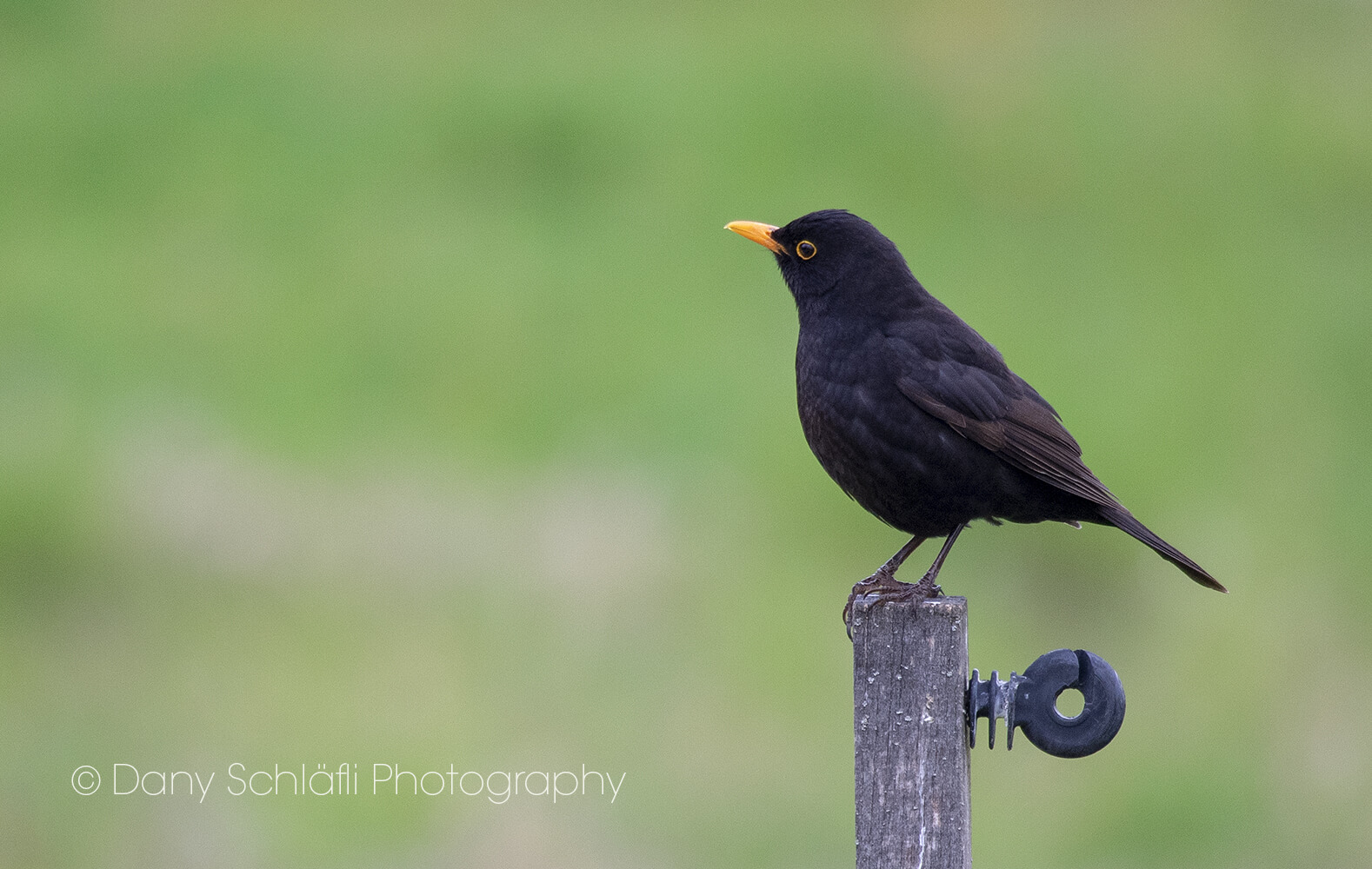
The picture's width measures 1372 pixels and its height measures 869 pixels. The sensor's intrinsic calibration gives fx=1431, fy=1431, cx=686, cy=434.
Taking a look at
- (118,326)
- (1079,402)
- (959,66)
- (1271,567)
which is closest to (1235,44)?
(959,66)

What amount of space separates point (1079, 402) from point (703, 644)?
406 centimetres

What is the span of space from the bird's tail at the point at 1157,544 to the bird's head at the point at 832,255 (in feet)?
3.45

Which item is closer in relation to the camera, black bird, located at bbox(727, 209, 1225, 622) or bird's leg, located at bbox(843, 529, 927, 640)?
bird's leg, located at bbox(843, 529, 927, 640)

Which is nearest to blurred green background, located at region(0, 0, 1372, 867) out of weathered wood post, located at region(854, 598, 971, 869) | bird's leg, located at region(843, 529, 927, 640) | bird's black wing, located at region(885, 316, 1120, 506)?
bird's leg, located at region(843, 529, 927, 640)

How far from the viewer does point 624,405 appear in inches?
445

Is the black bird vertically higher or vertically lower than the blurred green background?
lower

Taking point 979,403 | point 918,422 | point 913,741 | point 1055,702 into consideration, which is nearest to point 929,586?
point 918,422

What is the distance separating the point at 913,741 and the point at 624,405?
818cm

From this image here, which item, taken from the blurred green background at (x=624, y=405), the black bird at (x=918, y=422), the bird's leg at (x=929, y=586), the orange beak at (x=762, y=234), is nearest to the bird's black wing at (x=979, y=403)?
the black bird at (x=918, y=422)

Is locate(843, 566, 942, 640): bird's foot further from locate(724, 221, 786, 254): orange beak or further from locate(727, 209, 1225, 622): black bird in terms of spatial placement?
locate(724, 221, 786, 254): orange beak

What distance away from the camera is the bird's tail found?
4387mm

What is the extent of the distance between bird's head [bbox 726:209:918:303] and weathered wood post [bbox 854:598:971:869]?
1.88 meters

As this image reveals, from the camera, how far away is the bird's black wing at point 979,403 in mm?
4652

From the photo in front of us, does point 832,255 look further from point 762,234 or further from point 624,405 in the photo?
point 624,405
